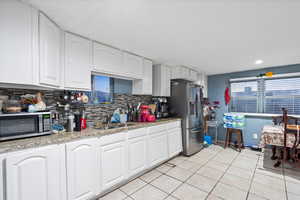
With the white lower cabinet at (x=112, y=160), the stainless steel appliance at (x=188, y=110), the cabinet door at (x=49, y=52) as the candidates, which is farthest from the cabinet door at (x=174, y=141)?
the cabinet door at (x=49, y=52)

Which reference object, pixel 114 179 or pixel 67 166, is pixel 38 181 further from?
pixel 114 179

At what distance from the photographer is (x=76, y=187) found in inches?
56.3

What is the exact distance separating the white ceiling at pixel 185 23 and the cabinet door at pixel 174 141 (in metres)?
1.71

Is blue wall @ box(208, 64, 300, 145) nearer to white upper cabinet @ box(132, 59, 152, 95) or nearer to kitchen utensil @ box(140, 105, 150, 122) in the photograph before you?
white upper cabinet @ box(132, 59, 152, 95)

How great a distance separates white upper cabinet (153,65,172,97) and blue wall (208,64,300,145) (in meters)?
2.02

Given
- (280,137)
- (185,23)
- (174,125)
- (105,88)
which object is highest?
(185,23)

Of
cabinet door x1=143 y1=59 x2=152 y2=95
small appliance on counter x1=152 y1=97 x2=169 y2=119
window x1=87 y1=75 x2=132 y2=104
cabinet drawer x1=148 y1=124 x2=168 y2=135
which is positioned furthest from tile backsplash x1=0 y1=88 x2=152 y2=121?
cabinet drawer x1=148 y1=124 x2=168 y2=135

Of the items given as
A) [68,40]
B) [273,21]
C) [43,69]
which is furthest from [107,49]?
[273,21]

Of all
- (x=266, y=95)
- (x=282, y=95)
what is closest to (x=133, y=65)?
(x=266, y=95)

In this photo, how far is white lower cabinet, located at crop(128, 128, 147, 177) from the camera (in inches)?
78.0

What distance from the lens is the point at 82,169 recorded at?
4.85 ft

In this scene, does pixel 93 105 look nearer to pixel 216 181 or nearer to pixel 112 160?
pixel 112 160

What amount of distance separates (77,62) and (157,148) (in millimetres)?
1968

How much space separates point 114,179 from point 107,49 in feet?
6.42
